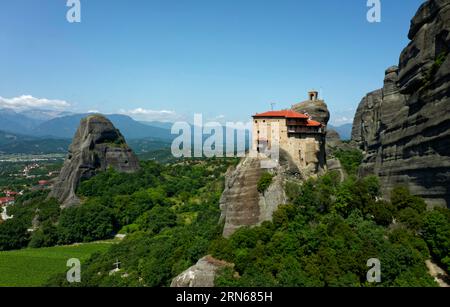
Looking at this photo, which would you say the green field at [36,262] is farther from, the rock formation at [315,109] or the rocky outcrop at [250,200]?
the rock formation at [315,109]

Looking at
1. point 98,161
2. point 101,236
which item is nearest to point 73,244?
point 101,236

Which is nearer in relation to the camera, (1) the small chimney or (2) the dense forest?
(2) the dense forest

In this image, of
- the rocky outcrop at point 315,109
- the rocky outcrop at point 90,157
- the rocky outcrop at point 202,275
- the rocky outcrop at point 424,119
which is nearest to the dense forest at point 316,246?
the rocky outcrop at point 202,275

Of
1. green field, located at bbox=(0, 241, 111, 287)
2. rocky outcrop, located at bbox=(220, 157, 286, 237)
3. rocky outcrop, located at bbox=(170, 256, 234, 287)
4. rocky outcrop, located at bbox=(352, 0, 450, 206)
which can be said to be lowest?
green field, located at bbox=(0, 241, 111, 287)

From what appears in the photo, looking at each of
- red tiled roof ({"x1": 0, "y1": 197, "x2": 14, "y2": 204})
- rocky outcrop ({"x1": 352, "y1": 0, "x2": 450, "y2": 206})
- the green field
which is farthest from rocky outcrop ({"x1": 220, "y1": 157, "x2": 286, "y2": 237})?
red tiled roof ({"x1": 0, "y1": 197, "x2": 14, "y2": 204})

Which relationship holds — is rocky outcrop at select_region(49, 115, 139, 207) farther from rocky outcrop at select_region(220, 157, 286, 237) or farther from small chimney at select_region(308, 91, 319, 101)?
rocky outcrop at select_region(220, 157, 286, 237)

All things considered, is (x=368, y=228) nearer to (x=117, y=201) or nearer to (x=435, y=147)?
(x=435, y=147)

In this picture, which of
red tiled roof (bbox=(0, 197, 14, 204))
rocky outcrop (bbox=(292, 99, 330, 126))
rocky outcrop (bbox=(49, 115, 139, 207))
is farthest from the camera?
red tiled roof (bbox=(0, 197, 14, 204))
